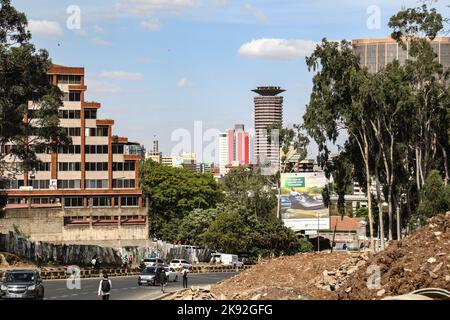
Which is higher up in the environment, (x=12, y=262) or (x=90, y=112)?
(x=90, y=112)

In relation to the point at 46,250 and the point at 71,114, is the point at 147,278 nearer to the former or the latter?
the point at 46,250

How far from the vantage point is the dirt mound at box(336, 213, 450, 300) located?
2628 cm

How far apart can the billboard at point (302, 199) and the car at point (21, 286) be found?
270 ft

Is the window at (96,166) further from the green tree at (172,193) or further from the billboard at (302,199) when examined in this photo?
the green tree at (172,193)

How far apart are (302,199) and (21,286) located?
279ft

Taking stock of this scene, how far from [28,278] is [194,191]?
349 feet

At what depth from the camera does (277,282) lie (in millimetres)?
43938

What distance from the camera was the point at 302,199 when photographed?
122m

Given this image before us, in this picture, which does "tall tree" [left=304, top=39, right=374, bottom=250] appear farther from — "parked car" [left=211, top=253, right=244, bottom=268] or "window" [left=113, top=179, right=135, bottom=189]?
"window" [left=113, top=179, right=135, bottom=189]

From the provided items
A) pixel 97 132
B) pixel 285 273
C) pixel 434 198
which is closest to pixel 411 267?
pixel 285 273

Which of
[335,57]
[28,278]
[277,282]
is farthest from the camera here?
[335,57]

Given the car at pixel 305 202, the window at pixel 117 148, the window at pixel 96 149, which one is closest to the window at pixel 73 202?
the window at pixel 96 149
